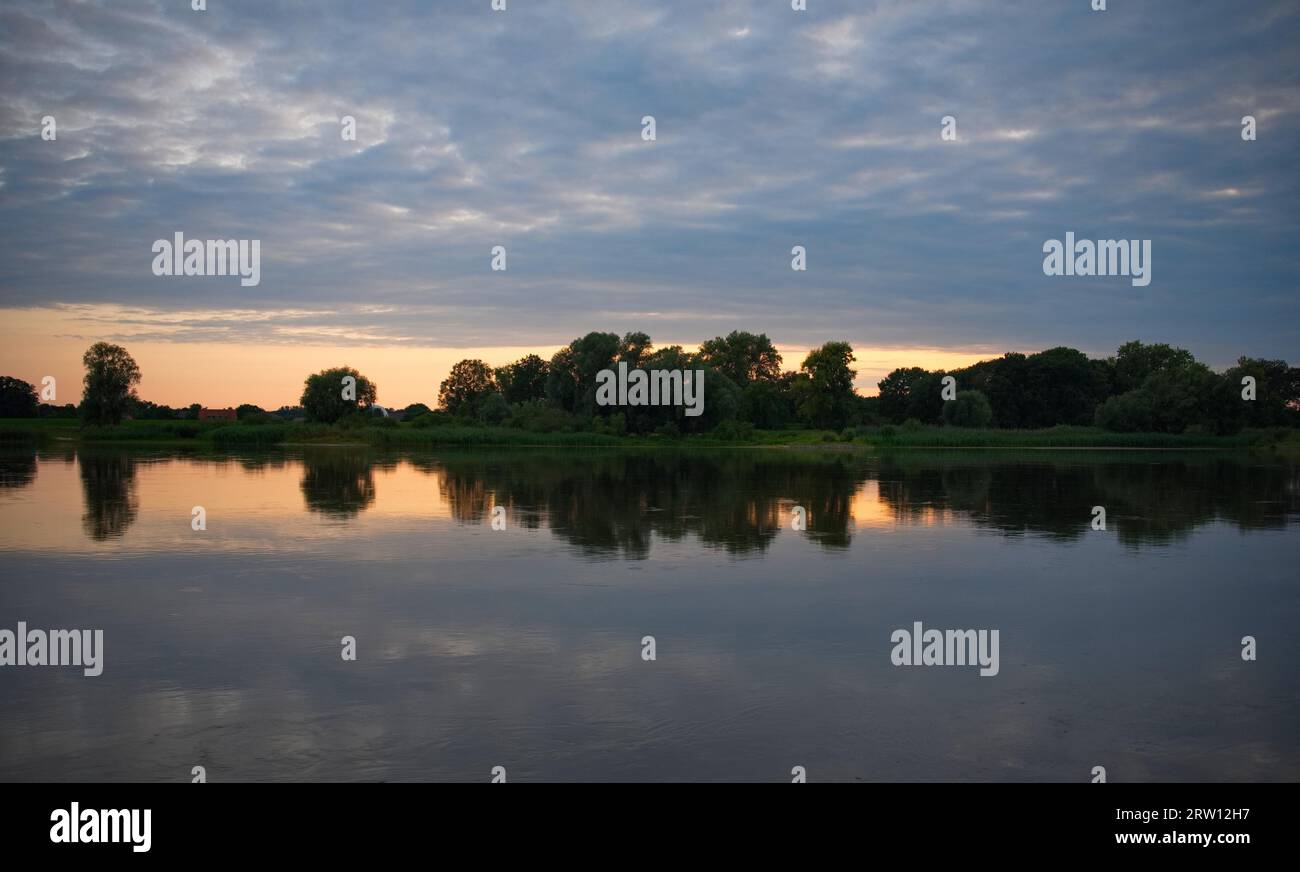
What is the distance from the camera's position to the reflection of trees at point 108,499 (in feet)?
59.8

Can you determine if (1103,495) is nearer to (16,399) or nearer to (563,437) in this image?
(563,437)

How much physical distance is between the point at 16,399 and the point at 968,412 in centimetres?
9737

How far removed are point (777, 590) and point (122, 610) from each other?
8.06 metres

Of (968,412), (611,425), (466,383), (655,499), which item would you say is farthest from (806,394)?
(655,499)

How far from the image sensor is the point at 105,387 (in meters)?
81.6

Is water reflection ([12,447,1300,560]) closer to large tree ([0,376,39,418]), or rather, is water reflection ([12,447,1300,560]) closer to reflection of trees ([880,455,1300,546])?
reflection of trees ([880,455,1300,546])

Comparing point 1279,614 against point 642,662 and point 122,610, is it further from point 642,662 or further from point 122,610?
point 122,610

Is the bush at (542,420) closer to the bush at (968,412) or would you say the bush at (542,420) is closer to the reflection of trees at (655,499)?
the reflection of trees at (655,499)

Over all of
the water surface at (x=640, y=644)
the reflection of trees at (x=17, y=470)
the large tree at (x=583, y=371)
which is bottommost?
the water surface at (x=640, y=644)

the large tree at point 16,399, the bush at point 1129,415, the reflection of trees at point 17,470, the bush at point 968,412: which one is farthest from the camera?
the large tree at point 16,399

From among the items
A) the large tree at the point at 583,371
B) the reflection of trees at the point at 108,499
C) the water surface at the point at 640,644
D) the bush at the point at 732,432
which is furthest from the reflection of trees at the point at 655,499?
the large tree at the point at 583,371

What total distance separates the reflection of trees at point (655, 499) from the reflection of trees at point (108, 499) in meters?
6.92

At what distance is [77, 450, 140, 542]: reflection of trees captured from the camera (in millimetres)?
18234
